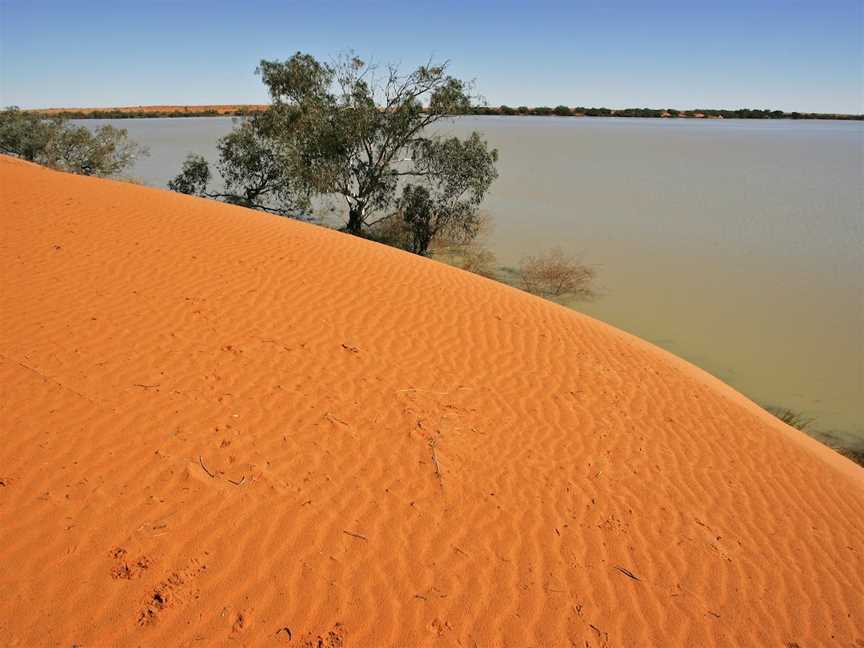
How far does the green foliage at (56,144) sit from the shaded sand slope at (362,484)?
1939cm

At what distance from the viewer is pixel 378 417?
5.29m

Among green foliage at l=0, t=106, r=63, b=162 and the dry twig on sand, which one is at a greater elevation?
green foliage at l=0, t=106, r=63, b=162

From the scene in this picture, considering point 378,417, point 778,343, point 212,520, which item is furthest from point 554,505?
point 778,343

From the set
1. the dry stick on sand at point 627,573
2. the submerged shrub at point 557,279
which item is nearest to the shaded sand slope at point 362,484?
the dry stick on sand at point 627,573

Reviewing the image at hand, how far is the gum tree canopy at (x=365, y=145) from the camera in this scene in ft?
65.3

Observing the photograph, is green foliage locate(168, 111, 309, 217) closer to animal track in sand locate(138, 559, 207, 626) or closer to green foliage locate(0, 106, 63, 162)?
green foliage locate(0, 106, 63, 162)

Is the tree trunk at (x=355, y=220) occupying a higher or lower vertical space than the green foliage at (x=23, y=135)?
lower

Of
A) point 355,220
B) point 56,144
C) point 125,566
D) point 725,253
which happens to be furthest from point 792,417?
point 56,144

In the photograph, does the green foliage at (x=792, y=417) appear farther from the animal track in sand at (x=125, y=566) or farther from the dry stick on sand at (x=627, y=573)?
the animal track in sand at (x=125, y=566)

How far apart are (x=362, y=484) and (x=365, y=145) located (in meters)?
18.2

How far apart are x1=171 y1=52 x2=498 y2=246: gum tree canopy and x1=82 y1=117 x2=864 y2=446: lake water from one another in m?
3.31

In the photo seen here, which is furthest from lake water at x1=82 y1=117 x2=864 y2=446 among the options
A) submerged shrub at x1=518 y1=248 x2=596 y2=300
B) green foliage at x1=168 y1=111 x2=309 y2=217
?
green foliage at x1=168 y1=111 x2=309 y2=217

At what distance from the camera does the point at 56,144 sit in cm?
2409

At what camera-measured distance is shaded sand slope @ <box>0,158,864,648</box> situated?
3352 mm
